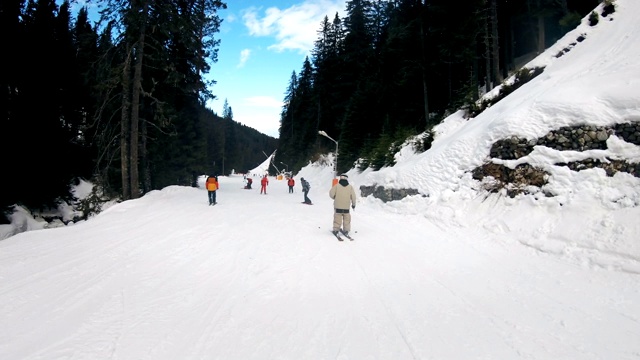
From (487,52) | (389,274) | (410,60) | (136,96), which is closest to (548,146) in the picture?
(389,274)

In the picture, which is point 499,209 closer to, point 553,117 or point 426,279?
point 553,117

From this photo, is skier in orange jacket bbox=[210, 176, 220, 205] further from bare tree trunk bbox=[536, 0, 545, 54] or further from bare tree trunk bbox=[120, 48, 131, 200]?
bare tree trunk bbox=[536, 0, 545, 54]

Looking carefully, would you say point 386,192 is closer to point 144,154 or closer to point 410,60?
point 144,154

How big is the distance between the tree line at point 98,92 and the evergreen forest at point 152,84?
0.07 metres

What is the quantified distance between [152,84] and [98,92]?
3014 mm

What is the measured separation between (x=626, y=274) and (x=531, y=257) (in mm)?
1502

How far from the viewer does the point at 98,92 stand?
1430 cm

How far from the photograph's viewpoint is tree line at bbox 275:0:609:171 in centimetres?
2152

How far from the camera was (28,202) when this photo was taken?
16.1 meters

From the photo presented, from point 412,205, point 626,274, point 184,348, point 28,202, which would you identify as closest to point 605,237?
point 626,274

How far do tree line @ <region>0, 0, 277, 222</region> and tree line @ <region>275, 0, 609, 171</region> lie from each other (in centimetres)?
1353

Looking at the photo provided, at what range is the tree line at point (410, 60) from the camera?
21.5 m

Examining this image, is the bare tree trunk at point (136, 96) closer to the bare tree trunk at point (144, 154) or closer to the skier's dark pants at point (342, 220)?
the bare tree trunk at point (144, 154)

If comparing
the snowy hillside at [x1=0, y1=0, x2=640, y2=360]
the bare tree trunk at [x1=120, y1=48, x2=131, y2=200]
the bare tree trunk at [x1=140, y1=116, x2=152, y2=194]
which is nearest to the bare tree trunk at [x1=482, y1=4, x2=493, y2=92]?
the snowy hillside at [x1=0, y1=0, x2=640, y2=360]
